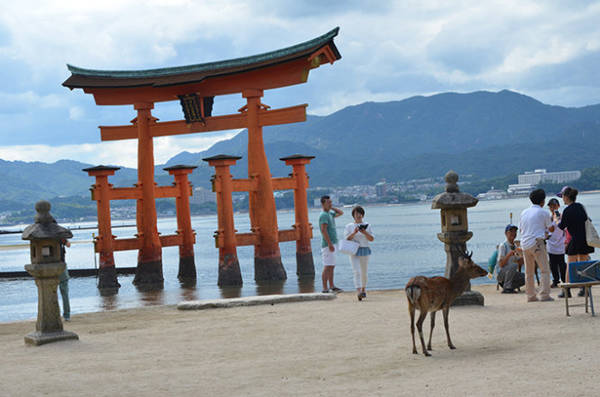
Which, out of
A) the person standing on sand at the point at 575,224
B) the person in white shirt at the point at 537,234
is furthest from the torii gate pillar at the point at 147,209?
the person standing on sand at the point at 575,224

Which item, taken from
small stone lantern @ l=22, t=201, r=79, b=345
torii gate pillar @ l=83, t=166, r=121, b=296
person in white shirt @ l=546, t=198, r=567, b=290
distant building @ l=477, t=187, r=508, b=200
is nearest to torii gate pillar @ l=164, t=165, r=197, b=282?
torii gate pillar @ l=83, t=166, r=121, b=296

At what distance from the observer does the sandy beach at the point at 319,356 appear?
19.2 ft

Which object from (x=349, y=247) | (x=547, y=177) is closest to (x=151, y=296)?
(x=349, y=247)

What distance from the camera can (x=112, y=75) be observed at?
23.5 m

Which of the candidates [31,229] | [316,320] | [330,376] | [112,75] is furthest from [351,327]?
[112,75]

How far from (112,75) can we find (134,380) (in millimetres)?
18626

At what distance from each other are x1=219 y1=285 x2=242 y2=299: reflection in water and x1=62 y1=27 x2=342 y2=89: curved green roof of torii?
6.93 m

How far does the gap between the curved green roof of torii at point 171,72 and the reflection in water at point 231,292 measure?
6931mm

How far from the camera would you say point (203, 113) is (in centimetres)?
2266

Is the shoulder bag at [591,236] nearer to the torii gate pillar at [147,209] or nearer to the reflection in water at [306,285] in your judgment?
the reflection in water at [306,285]

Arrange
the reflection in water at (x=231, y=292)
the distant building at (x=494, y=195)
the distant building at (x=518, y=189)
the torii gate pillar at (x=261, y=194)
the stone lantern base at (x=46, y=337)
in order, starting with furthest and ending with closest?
the distant building at (x=494, y=195) → the distant building at (x=518, y=189) → the torii gate pillar at (x=261, y=194) → the reflection in water at (x=231, y=292) → the stone lantern base at (x=46, y=337)

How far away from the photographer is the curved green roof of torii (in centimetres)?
2091

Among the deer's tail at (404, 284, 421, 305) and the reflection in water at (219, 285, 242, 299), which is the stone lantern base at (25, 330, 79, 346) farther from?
the reflection in water at (219, 285, 242, 299)

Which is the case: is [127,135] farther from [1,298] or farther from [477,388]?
[477,388]
